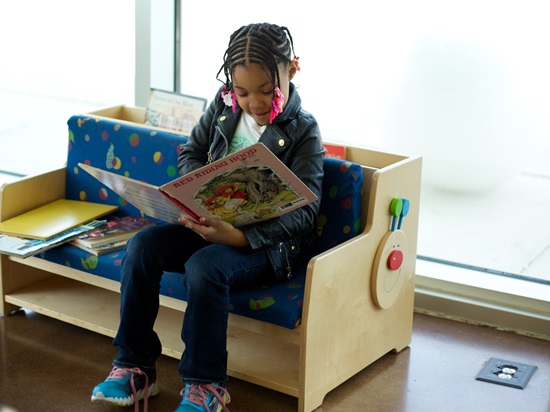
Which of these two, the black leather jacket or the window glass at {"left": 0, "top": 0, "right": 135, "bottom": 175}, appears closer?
the black leather jacket

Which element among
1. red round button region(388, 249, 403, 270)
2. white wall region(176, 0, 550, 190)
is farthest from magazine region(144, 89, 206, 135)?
red round button region(388, 249, 403, 270)

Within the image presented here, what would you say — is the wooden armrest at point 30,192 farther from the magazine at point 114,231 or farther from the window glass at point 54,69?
the window glass at point 54,69

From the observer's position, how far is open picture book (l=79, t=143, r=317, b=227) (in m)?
1.95

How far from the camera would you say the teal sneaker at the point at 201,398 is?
82.3 inches

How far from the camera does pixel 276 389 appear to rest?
2244 millimetres

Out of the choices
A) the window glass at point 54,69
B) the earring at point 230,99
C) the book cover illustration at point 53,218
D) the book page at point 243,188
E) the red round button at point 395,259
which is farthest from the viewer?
→ the window glass at point 54,69

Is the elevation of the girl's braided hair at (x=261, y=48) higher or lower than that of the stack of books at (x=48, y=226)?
higher

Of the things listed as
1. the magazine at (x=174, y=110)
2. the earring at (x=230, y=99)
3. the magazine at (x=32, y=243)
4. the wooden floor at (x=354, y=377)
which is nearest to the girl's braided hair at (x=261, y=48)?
the earring at (x=230, y=99)

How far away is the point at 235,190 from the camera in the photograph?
2.05m

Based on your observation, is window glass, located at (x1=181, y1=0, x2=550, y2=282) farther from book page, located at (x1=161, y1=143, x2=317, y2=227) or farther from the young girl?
book page, located at (x1=161, y1=143, x2=317, y2=227)

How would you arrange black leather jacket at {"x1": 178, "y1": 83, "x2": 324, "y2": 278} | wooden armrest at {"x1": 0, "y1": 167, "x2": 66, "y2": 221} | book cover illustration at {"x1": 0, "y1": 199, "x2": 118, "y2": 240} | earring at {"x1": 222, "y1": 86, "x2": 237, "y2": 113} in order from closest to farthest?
black leather jacket at {"x1": 178, "y1": 83, "x2": 324, "y2": 278}, earring at {"x1": 222, "y1": 86, "x2": 237, "y2": 113}, book cover illustration at {"x1": 0, "y1": 199, "x2": 118, "y2": 240}, wooden armrest at {"x1": 0, "y1": 167, "x2": 66, "y2": 221}

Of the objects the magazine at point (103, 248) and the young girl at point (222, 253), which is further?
the magazine at point (103, 248)

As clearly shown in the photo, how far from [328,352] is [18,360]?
0.92 metres

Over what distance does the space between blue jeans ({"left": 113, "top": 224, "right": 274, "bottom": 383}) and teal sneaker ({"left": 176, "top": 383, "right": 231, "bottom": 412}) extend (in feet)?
0.07
